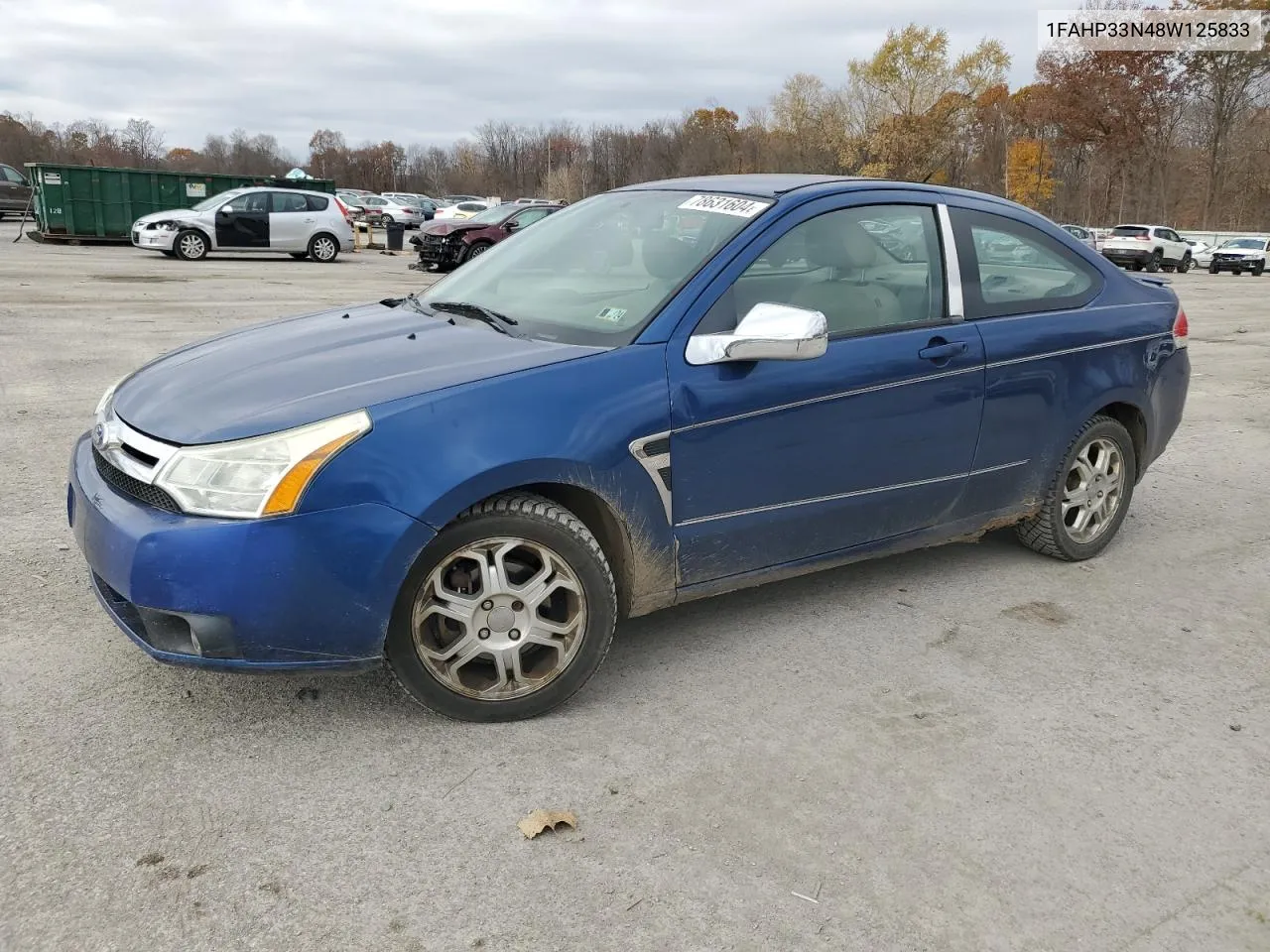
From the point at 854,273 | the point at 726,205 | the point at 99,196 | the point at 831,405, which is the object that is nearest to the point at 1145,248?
the point at 99,196

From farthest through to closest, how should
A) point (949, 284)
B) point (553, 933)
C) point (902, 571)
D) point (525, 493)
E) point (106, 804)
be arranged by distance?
point (902, 571) → point (949, 284) → point (525, 493) → point (106, 804) → point (553, 933)

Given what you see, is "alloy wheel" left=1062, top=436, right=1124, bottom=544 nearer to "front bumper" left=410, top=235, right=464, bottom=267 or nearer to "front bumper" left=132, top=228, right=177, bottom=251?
"front bumper" left=410, top=235, right=464, bottom=267

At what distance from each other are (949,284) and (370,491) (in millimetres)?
2476

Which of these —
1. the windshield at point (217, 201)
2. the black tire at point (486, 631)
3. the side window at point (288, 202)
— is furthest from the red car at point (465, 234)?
the black tire at point (486, 631)

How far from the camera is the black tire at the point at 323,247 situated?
77.3 feet

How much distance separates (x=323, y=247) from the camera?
2372cm

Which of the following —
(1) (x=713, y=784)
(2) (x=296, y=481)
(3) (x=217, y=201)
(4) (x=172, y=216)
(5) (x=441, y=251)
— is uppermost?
(3) (x=217, y=201)

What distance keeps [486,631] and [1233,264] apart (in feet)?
142

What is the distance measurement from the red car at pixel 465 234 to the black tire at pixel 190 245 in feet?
14.5

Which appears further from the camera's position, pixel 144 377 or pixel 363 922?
pixel 144 377

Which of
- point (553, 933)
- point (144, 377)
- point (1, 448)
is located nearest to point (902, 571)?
point (553, 933)

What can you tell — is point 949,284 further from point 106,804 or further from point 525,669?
point 106,804

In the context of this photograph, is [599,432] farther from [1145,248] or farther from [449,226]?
[1145,248]

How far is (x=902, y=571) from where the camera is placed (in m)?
4.66
